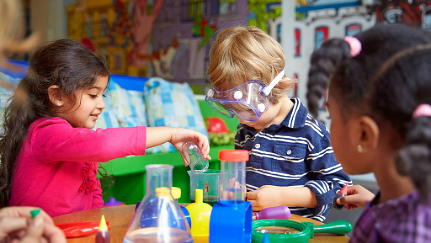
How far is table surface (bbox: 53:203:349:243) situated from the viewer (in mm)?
717

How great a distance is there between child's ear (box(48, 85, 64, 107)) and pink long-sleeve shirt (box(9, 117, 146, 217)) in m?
0.08

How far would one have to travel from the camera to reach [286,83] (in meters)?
1.19

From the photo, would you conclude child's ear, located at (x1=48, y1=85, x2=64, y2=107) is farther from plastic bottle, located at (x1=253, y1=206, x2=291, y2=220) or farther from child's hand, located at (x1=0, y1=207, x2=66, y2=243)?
plastic bottle, located at (x1=253, y1=206, x2=291, y2=220)

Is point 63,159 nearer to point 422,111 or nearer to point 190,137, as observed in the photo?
point 190,137

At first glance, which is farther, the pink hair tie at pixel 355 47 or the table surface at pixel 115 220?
the table surface at pixel 115 220

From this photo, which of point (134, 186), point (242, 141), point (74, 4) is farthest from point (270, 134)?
point (74, 4)

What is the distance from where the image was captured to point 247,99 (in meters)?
1.08

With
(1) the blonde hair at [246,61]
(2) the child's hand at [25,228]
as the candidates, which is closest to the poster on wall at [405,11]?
(1) the blonde hair at [246,61]

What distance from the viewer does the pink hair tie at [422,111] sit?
44 cm

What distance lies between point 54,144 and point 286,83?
0.76 meters

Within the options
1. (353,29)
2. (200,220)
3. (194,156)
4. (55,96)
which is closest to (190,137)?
(194,156)

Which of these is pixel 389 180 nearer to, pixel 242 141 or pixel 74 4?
pixel 242 141

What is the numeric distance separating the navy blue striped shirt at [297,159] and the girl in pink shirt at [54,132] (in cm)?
38

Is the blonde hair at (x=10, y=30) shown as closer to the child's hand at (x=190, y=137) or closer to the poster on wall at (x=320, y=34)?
the child's hand at (x=190, y=137)
